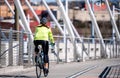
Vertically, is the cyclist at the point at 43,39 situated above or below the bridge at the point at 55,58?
above

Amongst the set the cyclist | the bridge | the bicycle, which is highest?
the cyclist

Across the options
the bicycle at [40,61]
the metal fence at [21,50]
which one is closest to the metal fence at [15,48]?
the metal fence at [21,50]

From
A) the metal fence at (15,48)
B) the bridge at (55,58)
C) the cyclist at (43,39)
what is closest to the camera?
the cyclist at (43,39)

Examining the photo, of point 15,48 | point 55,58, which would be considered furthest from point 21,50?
point 55,58

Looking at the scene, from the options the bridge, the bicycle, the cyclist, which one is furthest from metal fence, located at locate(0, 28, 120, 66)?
the bicycle

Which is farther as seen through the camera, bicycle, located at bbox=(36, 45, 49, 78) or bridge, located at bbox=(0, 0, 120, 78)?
bridge, located at bbox=(0, 0, 120, 78)

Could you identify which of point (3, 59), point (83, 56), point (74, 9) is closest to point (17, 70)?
point (3, 59)

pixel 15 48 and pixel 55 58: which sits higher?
pixel 15 48

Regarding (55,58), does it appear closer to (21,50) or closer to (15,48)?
(21,50)

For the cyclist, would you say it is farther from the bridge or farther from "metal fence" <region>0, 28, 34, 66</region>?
"metal fence" <region>0, 28, 34, 66</region>

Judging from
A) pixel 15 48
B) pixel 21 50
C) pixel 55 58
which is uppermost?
pixel 15 48

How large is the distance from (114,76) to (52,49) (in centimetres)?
1041

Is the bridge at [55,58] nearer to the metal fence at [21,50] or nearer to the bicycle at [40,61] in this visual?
the metal fence at [21,50]

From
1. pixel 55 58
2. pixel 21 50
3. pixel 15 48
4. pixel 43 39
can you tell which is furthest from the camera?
pixel 55 58
